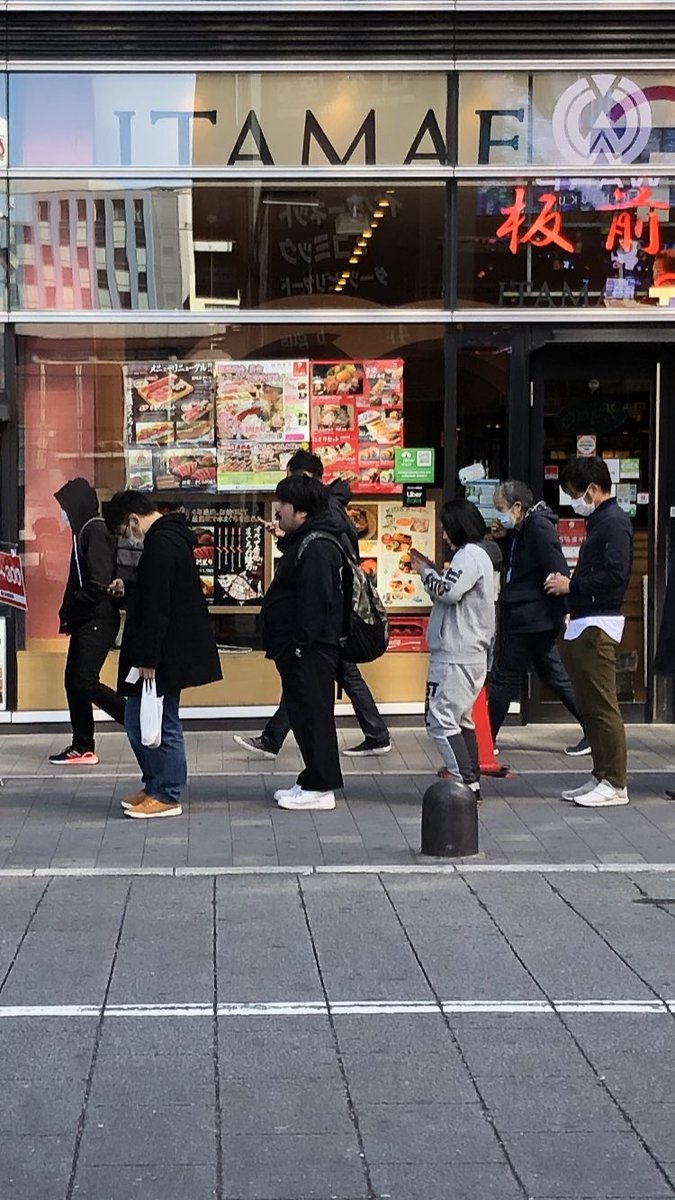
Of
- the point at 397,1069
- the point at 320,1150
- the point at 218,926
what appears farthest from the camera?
the point at 218,926

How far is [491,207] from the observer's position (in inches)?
457

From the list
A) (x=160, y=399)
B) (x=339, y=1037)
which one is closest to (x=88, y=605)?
(x=160, y=399)

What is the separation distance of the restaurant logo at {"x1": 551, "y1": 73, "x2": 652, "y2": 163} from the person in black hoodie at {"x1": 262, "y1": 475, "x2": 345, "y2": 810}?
175 inches

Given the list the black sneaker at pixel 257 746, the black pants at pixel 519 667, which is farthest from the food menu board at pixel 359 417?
the black sneaker at pixel 257 746

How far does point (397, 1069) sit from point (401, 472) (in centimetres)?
745

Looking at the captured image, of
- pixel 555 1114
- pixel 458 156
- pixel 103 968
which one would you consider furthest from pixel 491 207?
pixel 555 1114

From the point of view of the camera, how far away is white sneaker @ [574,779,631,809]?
900 centimetres

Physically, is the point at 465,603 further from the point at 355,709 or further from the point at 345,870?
the point at 355,709

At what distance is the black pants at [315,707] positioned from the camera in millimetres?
8664

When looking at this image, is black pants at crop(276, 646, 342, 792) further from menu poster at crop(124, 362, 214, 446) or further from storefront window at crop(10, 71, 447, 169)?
storefront window at crop(10, 71, 447, 169)

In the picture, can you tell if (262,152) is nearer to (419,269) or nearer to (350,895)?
(419,269)

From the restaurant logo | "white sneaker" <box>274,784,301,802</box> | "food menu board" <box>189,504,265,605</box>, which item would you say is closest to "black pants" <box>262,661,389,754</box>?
"white sneaker" <box>274,784,301,802</box>

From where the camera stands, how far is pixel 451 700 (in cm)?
870

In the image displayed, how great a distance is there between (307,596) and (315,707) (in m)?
0.65
